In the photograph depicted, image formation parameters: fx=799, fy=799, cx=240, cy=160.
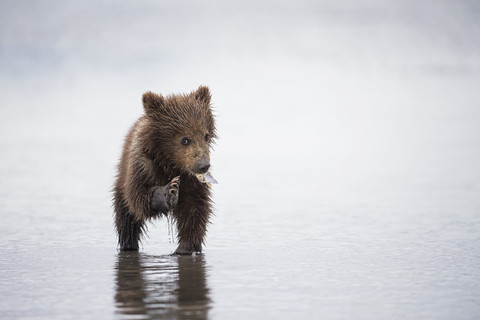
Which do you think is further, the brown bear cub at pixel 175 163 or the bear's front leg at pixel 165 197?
the brown bear cub at pixel 175 163

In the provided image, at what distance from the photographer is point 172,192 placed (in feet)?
26.6

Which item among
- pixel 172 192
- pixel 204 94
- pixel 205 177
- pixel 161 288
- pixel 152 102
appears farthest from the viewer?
pixel 204 94

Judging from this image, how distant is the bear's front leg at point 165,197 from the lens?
26.6 ft

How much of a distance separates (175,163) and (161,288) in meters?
2.53

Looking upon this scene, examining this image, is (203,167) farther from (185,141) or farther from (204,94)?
(204,94)

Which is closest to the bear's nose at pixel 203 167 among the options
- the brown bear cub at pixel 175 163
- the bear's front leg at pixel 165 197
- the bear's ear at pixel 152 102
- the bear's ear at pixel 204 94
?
the brown bear cub at pixel 175 163

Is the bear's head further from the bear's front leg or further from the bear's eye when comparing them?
the bear's front leg

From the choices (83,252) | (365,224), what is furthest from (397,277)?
(365,224)

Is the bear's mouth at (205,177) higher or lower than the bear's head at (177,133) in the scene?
lower

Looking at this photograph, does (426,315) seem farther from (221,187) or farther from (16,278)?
(221,187)

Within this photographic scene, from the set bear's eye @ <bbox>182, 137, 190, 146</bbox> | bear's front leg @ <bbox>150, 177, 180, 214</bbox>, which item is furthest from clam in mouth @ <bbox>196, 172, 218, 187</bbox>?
bear's eye @ <bbox>182, 137, 190, 146</bbox>

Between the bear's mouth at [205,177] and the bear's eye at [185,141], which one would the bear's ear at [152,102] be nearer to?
the bear's eye at [185,141]

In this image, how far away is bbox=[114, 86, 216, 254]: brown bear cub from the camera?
8.34m

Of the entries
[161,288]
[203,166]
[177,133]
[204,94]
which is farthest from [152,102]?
[161,288]
